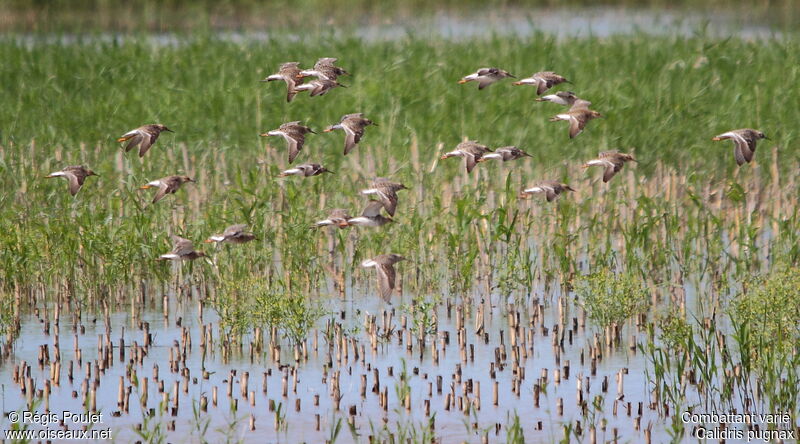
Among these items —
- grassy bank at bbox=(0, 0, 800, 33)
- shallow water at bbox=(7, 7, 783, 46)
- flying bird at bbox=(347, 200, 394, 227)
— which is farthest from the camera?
grassy bank at bbox=(0, 0, 800, 33)

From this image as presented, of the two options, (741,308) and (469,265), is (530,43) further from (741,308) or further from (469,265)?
(741,308)

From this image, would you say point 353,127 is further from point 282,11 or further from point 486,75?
point 282,11

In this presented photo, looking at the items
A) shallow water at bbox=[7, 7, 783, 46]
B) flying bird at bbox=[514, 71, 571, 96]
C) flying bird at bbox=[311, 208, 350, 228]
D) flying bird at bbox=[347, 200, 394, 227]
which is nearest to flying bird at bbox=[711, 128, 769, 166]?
flying bird at bbox=[514, 71, 571, 96]

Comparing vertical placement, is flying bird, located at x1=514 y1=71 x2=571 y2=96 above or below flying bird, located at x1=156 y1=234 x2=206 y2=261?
above

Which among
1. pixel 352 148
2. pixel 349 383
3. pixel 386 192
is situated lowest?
pixel 349 383

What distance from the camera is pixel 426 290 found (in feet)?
35.6

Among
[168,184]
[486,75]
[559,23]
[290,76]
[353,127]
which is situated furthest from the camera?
[559,23]

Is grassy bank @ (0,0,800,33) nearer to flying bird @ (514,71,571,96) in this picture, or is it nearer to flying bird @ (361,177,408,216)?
flying bird @ (514,71,571,96)

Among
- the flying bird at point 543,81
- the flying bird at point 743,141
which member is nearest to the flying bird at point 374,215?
the flying bird at point 543,81

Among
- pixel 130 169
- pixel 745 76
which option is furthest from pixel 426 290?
pixel 745 76

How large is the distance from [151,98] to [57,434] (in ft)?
31.0

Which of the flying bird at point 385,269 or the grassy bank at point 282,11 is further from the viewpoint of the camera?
the grassy bank at point 282,11

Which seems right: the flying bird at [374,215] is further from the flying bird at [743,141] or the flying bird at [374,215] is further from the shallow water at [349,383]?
the flying bird at [743,141]

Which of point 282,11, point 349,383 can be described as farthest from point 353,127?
point 282,11
